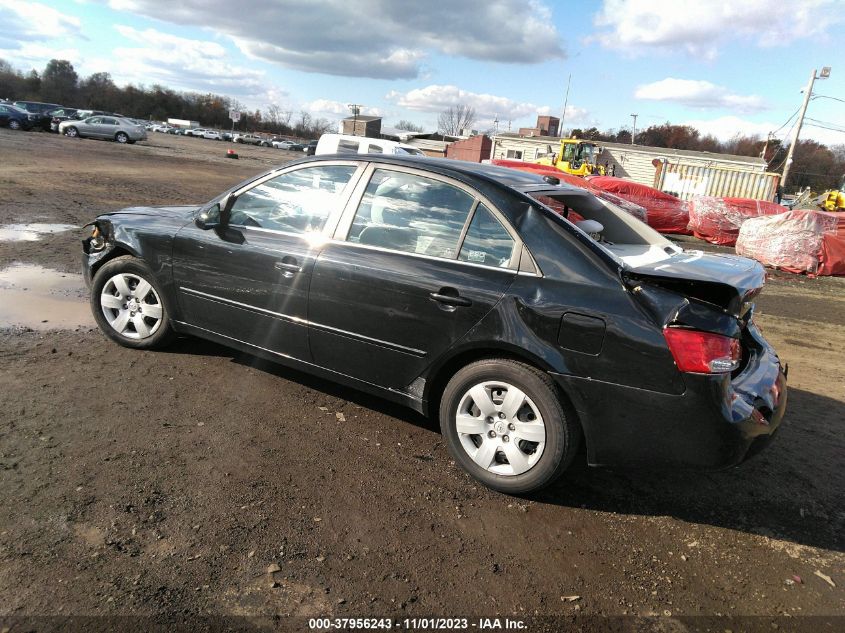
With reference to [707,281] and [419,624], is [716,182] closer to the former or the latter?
[707,281]

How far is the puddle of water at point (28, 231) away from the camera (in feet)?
27.5

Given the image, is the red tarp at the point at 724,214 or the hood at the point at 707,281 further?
the red tarp at the point at 724,214

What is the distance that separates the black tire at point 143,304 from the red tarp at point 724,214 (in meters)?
16.1

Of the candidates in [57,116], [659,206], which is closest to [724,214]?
[659,206]

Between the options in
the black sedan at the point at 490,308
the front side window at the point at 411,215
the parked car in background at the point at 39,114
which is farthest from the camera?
the parked car in background at the point at 39,114

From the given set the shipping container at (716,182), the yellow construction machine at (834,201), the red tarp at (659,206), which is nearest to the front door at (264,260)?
the red tarp at (659,206)

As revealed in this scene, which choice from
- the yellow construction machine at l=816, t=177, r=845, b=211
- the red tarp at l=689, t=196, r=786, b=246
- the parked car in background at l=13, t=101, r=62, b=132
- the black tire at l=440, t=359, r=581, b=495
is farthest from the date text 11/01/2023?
the parked car in background at l=13, t=101, r=62, b=132

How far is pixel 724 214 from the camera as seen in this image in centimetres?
1638

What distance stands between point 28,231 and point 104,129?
34967 millimetres

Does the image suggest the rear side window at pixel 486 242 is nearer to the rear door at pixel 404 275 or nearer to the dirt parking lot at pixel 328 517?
the rear door at pixel 404 275

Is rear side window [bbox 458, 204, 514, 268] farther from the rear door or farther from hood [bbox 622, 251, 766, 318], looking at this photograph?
hood [bbox 622, 251, 766, 318]

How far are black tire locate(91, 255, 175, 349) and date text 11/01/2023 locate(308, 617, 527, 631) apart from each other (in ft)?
9.80

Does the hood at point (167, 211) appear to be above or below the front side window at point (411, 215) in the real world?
below

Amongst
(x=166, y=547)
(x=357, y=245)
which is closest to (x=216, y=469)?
(x=166, y=547)
